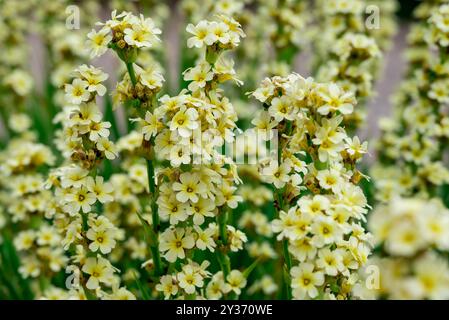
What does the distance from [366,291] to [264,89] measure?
54 centimetres

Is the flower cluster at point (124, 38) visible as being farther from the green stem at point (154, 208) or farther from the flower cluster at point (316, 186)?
the flower cluster at point (316, 186)

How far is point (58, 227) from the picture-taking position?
1836mm

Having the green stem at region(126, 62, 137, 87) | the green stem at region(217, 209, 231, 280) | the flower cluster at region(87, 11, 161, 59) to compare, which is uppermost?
the flower cluster at region(87, 11, 161, 59)

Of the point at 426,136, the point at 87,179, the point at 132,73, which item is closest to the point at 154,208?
the point at 87,179

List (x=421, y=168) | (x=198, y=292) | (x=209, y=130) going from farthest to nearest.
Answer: (x=421, y=168)
(x=198, y=292)
(x=209, y=130)

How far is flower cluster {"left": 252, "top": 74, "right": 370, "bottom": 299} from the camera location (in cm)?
136

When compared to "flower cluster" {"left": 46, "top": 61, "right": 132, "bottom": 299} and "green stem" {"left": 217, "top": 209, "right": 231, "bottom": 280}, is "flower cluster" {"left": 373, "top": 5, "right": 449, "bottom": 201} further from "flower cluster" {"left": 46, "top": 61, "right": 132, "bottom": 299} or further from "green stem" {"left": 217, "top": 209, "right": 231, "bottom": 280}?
"flower cluster" {"left": 46, "top": 61, "right": 132, "bottom": 299}

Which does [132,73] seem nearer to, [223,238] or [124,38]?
[124,38]

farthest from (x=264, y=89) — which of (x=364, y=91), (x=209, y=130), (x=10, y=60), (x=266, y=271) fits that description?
(x=10, y=60)

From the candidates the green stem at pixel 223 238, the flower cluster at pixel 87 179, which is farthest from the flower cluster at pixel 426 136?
the flower cluster at pixel 87 179

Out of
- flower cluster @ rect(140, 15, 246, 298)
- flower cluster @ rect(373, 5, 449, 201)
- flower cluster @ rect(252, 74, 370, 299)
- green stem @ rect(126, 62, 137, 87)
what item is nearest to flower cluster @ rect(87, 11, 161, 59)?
green stem @ rect(126, 62, 137, 87)

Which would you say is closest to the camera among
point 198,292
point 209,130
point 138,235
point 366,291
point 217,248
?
point 366,291
